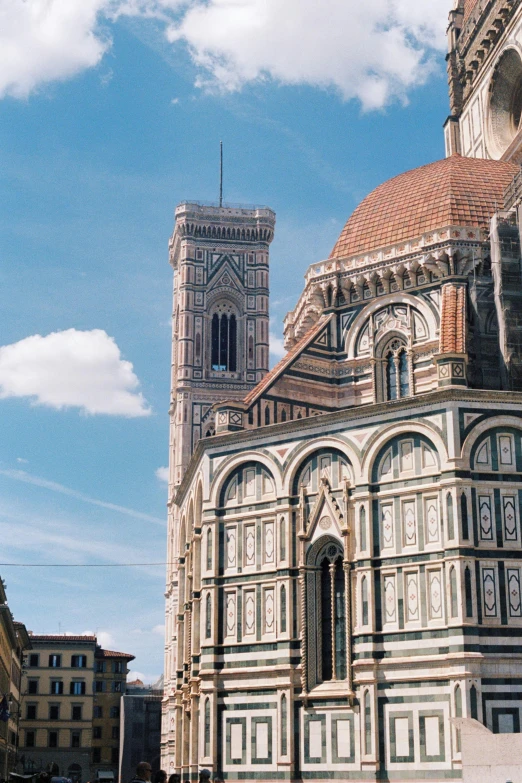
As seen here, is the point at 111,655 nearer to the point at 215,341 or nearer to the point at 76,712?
the point at 76,712

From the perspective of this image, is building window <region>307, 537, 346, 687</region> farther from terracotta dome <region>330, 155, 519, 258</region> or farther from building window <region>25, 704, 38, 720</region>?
building window <region>25, 704, 38, 720</region>

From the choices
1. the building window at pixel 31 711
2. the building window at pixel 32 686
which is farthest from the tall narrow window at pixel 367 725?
the building window at pixel 32 686

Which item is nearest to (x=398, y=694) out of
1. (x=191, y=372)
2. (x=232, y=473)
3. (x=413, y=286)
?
(x=232, y=473)

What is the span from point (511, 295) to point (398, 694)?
13918mm

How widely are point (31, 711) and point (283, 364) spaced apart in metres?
58.8

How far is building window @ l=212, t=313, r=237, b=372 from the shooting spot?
89.4 meters

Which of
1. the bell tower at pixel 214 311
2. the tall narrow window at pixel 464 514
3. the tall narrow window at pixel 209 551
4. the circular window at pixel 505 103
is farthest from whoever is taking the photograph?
the bell tower at pixel 214 311

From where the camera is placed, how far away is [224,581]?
37.0 meters

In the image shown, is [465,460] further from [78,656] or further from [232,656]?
[78,656]

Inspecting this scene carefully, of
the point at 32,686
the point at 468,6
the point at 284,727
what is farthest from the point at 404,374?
the point at 32,686

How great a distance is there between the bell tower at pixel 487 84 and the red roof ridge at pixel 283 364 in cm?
1117

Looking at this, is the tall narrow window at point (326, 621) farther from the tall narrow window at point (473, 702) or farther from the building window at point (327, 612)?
the tall narrow window at point (473, 702)

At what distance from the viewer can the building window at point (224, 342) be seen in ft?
293

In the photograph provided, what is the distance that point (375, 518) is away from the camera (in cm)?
3453
